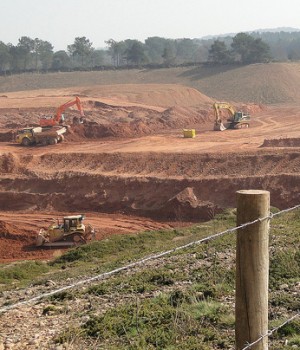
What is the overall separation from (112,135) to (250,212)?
39.8m

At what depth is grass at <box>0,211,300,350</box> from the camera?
6965 millimetres

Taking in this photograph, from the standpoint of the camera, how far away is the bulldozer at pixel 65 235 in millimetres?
22297

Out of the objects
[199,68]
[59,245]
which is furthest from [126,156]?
[199,68]

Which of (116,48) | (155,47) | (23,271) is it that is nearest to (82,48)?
(116,48)

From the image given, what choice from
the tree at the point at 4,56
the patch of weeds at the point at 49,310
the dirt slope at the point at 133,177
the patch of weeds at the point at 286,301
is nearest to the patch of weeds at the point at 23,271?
the dirt slope at the point at 133,177

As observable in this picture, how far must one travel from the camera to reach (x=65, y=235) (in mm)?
22328

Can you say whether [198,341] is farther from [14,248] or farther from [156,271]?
[14,248]

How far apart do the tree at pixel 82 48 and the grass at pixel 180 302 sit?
130m

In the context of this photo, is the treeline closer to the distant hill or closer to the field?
the distant hill

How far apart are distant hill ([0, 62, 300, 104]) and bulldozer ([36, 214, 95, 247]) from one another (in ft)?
175

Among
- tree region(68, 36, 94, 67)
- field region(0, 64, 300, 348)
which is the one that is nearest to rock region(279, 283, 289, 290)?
field region(0, 64, 300, 348)

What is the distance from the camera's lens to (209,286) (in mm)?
9180

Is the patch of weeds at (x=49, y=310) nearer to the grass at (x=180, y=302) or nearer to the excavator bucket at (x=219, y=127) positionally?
the grass at (x=180, y=302)

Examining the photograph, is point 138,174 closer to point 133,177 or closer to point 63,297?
point 133,177
